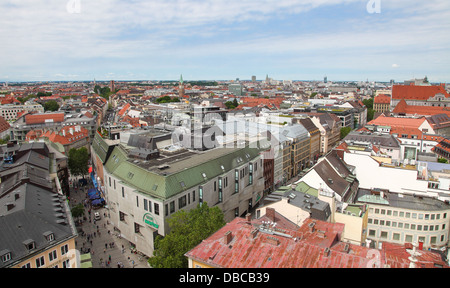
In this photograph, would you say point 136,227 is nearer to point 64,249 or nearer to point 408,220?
point 64,249

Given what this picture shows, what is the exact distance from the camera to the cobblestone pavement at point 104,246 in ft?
128

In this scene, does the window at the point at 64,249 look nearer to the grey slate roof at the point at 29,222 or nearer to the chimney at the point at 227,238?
the grey slate roof at the point at 29,222

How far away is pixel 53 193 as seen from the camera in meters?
41.2

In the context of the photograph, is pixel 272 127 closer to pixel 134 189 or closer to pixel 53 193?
pixel 134 189

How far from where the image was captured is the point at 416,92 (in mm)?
142250

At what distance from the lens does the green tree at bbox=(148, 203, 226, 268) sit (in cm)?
2838

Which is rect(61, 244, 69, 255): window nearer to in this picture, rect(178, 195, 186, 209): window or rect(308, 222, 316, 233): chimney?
rect(178, 195, 186, 209): window

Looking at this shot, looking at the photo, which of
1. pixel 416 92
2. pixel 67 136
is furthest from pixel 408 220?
pixel 416 92

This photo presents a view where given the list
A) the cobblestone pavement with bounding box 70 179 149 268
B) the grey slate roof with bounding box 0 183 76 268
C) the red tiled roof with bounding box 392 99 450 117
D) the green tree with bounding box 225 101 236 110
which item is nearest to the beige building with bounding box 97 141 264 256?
the cobblestone pavement with bounding box 70 179 149 268

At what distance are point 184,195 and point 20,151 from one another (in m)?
34.0

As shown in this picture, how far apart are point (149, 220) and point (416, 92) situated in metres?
145

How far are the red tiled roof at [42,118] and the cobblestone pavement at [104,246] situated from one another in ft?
234

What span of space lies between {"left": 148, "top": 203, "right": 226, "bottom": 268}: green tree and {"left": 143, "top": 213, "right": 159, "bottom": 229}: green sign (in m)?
6.08

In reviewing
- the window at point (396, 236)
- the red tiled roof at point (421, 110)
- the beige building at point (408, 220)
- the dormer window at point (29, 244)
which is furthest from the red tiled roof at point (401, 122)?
the dormer window at point (29, 244)
